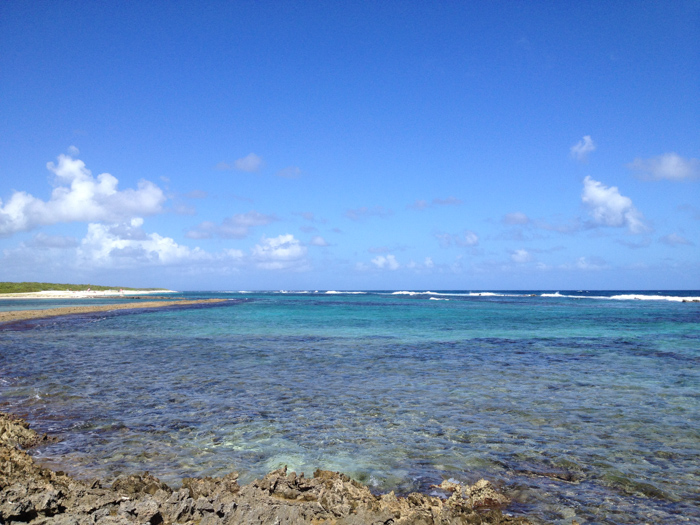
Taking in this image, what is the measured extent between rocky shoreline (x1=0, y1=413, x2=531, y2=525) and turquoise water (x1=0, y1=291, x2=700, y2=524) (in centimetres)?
65

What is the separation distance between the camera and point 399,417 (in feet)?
33.8

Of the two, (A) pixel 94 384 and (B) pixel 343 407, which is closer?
(B) pixel 343 407

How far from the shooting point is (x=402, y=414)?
415 inches

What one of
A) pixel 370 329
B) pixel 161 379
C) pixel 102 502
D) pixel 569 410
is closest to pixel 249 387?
pixel 161 379

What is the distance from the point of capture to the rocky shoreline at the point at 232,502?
17.3 ft

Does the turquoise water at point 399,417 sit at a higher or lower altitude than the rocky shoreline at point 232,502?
lower

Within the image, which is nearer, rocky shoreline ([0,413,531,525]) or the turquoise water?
rocky shoreline ([0,413,531,525])

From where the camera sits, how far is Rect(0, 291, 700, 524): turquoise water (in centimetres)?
705

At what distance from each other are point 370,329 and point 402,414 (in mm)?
22782

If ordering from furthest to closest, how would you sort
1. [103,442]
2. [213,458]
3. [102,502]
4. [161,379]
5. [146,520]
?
1. [161,379]
2. [103,442]
3. [213,458]
4. [102,502]
5. [146,520]

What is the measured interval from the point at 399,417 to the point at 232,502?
542 cm

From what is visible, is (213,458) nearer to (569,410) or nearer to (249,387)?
(249,387)

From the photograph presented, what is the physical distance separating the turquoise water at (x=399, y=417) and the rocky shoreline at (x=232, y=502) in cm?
65

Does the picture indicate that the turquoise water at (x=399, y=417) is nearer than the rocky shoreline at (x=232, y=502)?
No
